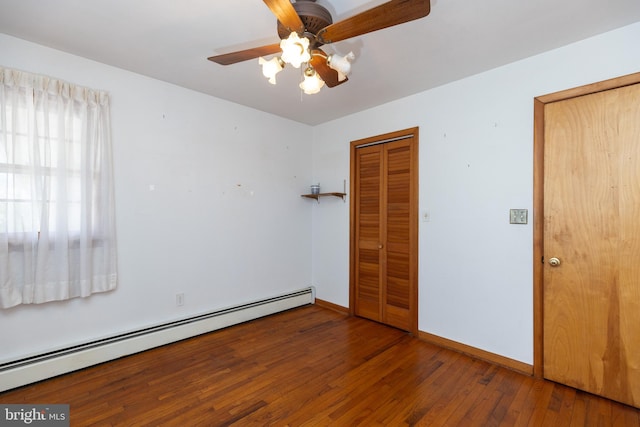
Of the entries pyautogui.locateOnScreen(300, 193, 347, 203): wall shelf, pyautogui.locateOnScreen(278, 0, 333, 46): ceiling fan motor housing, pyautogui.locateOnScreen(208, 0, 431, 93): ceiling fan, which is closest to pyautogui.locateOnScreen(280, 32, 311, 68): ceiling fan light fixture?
pyautogui.locateOnScreen(208, 0, 431, 93): ceiling fan

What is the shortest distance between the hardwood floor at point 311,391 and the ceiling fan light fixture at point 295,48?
211 cm

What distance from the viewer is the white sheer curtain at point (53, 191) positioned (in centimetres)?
208

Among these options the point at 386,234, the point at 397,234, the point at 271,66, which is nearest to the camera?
the point at 271,66

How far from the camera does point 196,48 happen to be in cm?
224

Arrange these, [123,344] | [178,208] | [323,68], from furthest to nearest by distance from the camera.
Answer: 1. [178,208]
2. [123,344]
3. [323,68]

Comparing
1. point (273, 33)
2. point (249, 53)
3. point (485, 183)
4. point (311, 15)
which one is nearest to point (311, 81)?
point (311, 15)

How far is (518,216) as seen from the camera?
2402mm

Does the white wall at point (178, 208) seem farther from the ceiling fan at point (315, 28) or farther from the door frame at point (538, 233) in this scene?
the door frame at point (538, 233)

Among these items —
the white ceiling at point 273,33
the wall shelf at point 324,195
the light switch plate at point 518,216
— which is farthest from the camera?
the wall shelf at point 324,195

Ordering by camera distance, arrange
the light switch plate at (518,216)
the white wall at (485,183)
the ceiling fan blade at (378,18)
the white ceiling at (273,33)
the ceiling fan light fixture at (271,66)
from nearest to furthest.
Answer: the ceiling fan blade at (378,18) → the ceiling fan light fixture at (271,66) → the white ceiling at (273,33) → the white wall at (485,183) → the light switch plate at (518,216)

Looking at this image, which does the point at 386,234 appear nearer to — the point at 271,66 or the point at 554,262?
the point at 554,262

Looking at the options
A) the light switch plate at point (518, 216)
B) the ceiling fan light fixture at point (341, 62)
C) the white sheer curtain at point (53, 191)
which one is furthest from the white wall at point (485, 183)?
the white sheer curtain at point (53, 191)

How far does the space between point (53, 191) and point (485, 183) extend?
143 inches

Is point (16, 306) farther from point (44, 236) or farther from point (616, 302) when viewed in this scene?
point (616, 302)
